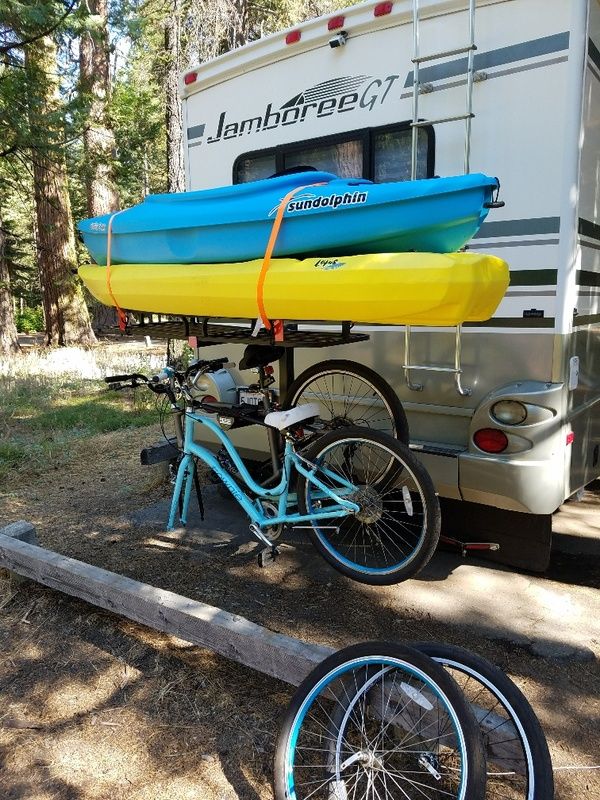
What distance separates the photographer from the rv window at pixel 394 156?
3.60m

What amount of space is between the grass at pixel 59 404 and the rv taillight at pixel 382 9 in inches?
189

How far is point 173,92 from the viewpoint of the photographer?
38.7 feet

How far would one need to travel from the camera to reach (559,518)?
463 centimetres

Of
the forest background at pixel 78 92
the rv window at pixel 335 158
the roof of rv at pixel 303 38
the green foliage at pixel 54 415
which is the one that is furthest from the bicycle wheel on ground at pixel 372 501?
the forest background at pixel 78 92

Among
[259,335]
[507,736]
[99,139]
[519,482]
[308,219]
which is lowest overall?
[507,736]

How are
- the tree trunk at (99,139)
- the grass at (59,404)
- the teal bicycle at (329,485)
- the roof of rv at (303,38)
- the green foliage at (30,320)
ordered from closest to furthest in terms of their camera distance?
the teal bicycle at (329,485) < the roof of rv at (303,38) < the grass at (59,404) < the tree trunk at (99,139) < the green foliage at (30,320)

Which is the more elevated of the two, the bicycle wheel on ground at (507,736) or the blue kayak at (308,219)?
the blue kayak at (308,219)

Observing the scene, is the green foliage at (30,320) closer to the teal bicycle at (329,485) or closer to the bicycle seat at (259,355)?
the teal bicycle at (329,485)

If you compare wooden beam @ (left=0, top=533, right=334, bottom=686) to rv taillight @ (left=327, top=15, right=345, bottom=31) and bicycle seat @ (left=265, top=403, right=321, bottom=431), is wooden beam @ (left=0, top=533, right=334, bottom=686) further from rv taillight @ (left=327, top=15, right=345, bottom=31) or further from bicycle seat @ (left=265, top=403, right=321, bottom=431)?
rv taillight @ (left=327, top=15, right=345, bottom=31)

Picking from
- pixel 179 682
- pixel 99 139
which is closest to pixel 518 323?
pixel 179 682

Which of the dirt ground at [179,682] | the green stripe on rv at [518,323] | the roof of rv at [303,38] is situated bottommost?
the dirt ground at [179,682]

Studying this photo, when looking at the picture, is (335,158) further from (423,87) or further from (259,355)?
(259,355)

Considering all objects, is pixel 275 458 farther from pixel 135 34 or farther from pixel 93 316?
pixel 93 316

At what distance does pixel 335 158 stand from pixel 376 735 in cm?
321
